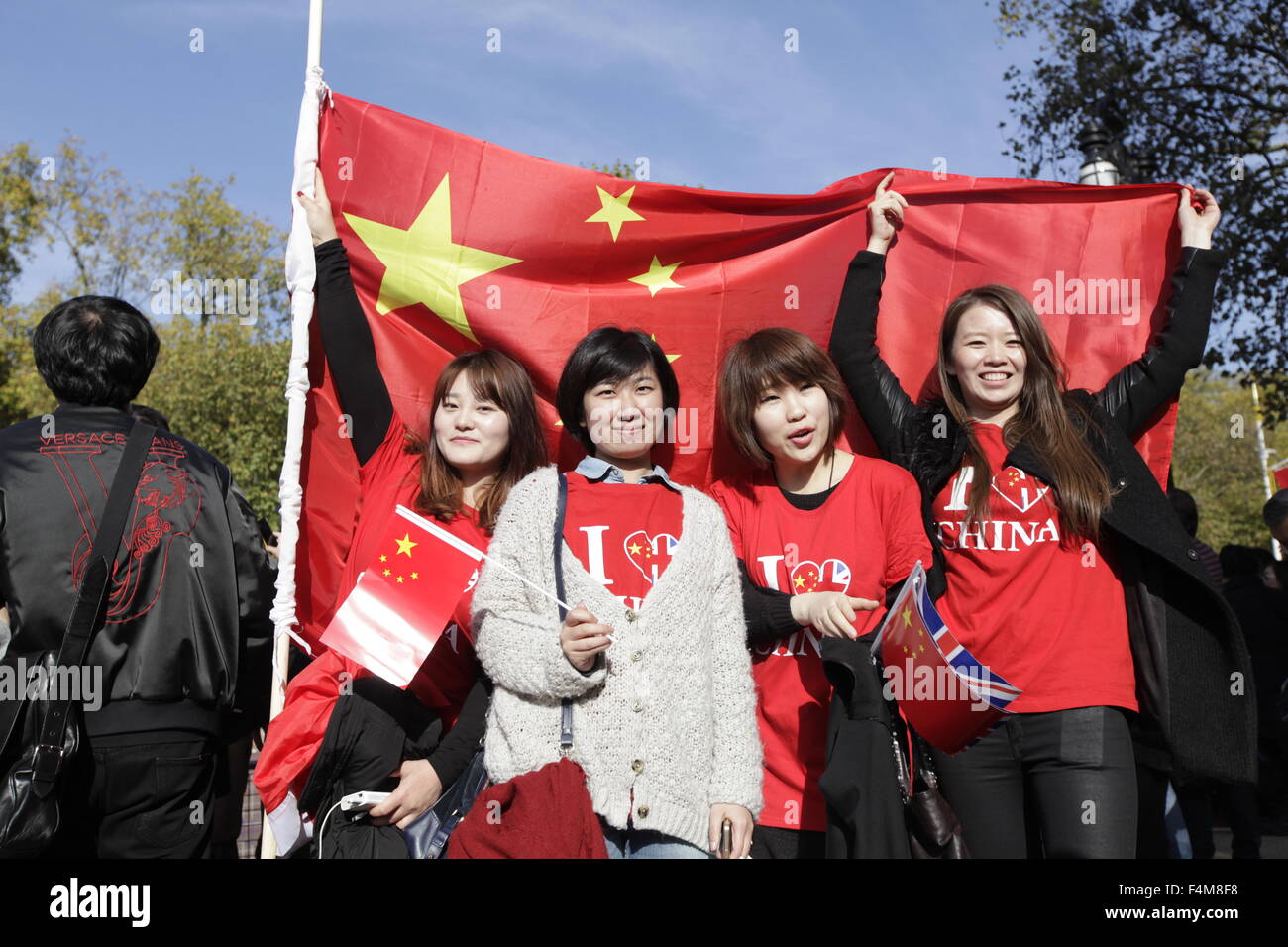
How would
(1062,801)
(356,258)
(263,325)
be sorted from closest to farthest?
(1062,801), (356,258), (263,325)

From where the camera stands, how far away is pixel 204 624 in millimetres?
Answer: 3131

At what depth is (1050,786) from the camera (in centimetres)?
305

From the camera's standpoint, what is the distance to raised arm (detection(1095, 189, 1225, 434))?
363cm

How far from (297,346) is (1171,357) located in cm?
293

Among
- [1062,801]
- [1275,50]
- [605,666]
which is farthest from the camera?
[1275,50]

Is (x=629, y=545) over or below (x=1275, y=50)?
below

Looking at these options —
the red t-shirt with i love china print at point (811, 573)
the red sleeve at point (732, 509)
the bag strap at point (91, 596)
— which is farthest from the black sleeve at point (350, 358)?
the red t-shirt with i love china print at point (811, 573)

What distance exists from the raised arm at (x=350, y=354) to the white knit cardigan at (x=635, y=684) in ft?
3.19

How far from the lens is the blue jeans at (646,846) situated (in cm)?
275

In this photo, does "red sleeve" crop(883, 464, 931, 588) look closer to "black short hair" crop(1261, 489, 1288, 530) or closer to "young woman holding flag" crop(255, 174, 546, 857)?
"young woman holding flag" crop(255, 174, 546, 857)
